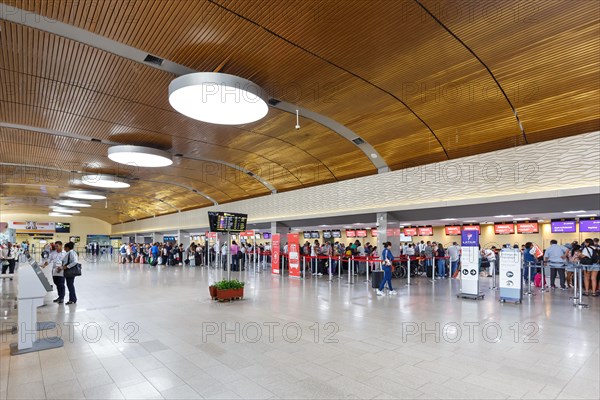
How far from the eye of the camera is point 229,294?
955cm

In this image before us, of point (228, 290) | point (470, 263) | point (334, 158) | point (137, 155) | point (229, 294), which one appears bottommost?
point (229, 294)

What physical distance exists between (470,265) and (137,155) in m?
12.5

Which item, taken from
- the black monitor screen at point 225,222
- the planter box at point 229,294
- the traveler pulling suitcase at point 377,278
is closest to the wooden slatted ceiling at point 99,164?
the black monitor screen at point 225,222

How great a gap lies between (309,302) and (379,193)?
25.2ft

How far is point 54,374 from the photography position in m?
4.34

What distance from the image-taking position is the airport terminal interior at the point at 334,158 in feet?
15.0

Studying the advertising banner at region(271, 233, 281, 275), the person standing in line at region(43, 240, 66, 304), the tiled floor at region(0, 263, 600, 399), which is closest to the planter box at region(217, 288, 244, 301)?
the tiled floor at region(0, 263, 600, 399)

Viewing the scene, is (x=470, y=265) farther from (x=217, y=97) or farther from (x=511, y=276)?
(x=217, y=97)

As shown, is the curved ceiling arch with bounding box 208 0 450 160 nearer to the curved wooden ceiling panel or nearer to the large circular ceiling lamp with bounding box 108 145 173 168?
the curved wooden ceiling panel

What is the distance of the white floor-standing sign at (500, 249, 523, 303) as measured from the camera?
9.29 m

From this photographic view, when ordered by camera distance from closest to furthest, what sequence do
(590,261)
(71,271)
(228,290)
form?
(71,271) → (228,290) → (590,261)

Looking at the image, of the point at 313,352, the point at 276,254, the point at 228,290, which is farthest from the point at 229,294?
the point at 276,254

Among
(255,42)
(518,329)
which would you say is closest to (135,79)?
(255,42)

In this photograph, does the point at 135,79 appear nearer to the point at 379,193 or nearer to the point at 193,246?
the point at 379,193
